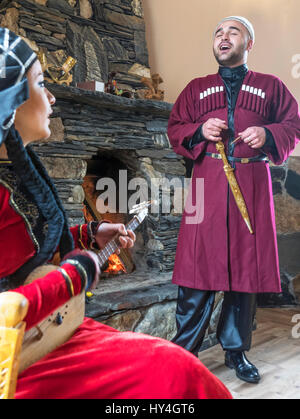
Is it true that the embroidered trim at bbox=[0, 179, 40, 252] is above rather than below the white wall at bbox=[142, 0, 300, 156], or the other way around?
below

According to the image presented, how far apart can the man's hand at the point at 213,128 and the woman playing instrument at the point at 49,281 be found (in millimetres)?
805

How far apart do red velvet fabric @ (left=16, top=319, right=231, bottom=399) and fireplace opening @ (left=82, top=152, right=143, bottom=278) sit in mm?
1835

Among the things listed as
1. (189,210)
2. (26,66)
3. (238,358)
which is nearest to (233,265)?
(189,210)

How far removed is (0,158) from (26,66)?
0.20m

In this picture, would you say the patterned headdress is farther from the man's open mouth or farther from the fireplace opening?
the fireplace opening

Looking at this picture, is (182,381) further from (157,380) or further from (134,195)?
(134,195)

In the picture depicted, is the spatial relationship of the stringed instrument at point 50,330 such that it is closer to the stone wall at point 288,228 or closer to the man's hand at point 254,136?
the man's hand at point 254,136

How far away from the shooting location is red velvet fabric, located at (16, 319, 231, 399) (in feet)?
2.28

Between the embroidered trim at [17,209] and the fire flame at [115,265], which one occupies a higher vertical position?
the embroidered trim at [17,209]

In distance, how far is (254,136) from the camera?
1.58 m

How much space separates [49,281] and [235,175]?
1.10 m

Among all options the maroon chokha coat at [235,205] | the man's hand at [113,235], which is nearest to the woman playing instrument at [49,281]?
the man's hand at [113,235]

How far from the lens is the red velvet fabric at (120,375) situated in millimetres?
694

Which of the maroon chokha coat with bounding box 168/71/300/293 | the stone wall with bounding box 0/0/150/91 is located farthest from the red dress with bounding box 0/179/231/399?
the stone wall with bounding box 0/0/150/91
